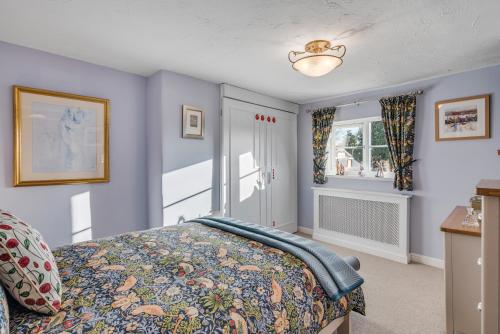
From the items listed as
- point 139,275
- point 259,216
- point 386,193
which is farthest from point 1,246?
point 386,193

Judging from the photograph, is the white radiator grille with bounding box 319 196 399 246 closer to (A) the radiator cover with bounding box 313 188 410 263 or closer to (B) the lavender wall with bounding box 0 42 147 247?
(A) the radiator cover with bounding box 313 188 410 263

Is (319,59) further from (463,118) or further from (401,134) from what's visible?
(463,118)

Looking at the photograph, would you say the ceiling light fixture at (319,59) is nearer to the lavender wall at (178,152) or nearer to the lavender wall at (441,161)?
the lavender wall at (178,152)

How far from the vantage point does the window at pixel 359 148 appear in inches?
149

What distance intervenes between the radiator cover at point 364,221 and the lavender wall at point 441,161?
0.16 m

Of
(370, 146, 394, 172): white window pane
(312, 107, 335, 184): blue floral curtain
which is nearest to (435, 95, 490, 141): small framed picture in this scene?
(370, 146, 394, 172): white window pane

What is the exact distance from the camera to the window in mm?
3785

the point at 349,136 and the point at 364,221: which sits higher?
the point at 349,136

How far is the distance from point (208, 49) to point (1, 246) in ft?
6.99

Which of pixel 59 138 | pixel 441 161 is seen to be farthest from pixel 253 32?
pixel 441 161

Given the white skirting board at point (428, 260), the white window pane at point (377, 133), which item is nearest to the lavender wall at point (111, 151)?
the white window pane at point (377, 133)

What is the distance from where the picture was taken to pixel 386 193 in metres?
3.60

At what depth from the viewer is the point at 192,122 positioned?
327cm

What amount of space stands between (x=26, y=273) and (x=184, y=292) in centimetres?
62
